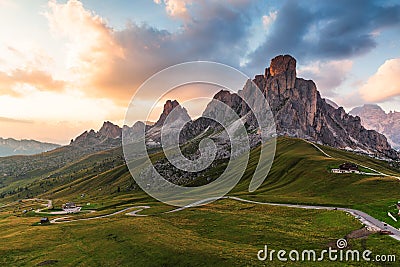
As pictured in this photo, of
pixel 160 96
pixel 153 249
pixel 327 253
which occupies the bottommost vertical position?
pixel 153 249

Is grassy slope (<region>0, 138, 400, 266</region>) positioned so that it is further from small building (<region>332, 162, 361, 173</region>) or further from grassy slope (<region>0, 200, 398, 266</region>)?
small building (<region>332, 162, 361, 173</region>)

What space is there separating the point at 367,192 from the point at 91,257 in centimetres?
8825

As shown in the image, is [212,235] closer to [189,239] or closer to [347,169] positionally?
[189,239]

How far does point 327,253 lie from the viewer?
44219 mm

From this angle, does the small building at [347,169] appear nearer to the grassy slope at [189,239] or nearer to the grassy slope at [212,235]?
the grassy slope at [212,235]

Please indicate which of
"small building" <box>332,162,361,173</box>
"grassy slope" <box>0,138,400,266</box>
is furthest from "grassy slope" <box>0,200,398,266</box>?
"small building" <box>332,162,361,173</box>

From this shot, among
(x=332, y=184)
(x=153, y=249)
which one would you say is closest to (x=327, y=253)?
(x=153, y=249)

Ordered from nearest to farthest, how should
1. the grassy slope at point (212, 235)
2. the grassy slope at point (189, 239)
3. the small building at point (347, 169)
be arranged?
the grassy slope at point (189, 239)
the grassy slope at point (212, 235)
the small building at point (347, 169)

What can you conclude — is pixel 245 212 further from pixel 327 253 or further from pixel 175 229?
pixel 327 253

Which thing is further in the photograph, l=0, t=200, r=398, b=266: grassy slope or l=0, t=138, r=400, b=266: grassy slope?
l=0, t=138, r=400, b=266: grassy slope

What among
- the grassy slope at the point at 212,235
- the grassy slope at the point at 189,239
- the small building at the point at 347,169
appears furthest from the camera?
the small building at the point at 347,169

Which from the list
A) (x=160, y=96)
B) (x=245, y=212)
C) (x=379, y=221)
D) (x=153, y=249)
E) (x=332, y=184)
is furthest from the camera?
(x=332, y=184)

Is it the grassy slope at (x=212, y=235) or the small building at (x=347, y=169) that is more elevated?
the small building at (x=347, y=169)

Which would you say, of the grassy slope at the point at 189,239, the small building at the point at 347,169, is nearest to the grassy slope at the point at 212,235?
the grassy slope at the point at 189,239
